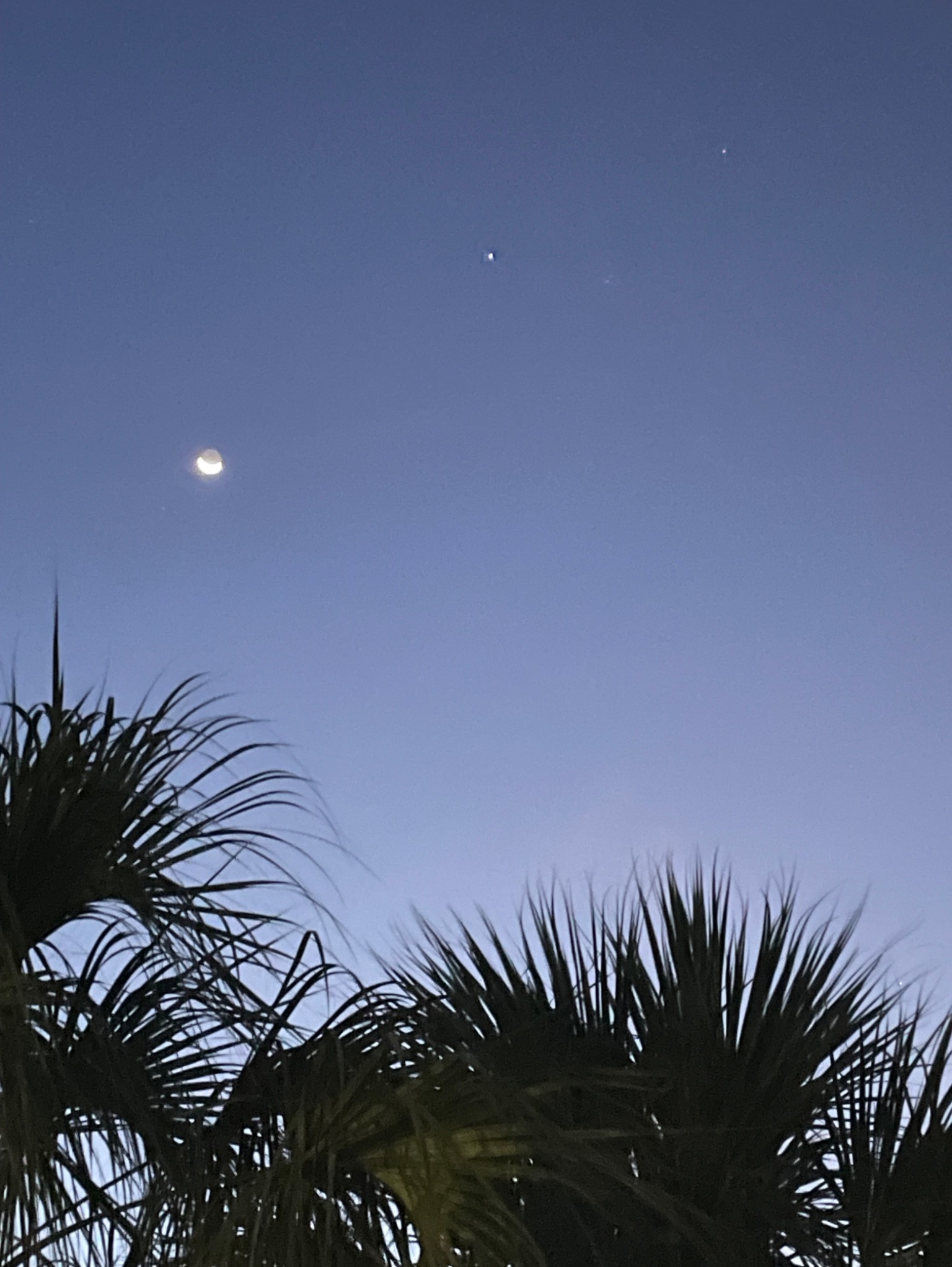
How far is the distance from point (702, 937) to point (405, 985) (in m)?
1.11

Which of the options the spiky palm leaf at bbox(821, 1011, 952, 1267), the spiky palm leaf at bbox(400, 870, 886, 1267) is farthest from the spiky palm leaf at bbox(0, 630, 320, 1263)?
the spiky palm leaf at bbox(821, 1011, 952, 1267)

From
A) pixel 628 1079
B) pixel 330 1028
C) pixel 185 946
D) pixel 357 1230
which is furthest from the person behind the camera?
pixel 628 1079

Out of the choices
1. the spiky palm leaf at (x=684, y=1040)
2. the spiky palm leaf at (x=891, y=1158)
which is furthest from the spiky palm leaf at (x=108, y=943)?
the spiky palm leaf at (x=891, y=1158)

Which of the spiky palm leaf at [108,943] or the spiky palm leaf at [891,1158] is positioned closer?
the spiky palm leaf at [108,943]

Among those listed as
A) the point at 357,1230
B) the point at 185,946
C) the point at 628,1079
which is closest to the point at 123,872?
the point at 185,946

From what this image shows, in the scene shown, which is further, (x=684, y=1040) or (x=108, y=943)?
(x=684, y=1040)

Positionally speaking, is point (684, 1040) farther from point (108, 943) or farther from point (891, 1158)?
point (108, 943)

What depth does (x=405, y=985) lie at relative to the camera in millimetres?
2197

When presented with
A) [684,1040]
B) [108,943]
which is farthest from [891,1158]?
[108,943]

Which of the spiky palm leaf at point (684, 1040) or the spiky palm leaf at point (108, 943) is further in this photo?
the spiky palm leaf at point (684, 1040)

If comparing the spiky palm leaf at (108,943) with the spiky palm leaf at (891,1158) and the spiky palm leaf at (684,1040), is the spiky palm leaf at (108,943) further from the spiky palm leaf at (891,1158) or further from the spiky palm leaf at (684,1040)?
the spiky palm leaf at (891,1158)

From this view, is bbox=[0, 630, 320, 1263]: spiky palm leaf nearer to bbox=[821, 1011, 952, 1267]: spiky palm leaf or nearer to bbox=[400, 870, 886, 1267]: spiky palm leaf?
bbox=[400, 870, 886, 1267]: spiky palm leaf

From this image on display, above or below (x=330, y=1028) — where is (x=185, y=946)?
above

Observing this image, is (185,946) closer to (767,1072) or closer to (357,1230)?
(357,1230)
